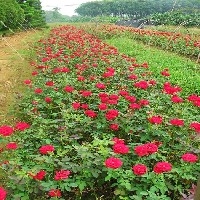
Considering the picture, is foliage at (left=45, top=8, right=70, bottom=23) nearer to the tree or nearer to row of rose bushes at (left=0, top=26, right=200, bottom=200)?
the tree

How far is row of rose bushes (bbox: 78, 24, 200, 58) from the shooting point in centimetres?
1256

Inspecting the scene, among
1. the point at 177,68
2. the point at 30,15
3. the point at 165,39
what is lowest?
the point at 165,39

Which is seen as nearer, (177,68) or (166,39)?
(177,68)

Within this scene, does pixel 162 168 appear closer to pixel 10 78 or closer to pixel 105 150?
pixel 105 150

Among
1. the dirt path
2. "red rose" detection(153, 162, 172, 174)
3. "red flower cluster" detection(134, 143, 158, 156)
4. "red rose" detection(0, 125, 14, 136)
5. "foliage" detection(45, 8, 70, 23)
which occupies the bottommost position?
"foliage" detection(45, 8, 70, 23)

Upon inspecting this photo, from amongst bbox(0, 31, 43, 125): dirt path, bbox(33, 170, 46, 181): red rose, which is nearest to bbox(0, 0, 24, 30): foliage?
bbox(0, 31, 43, 125): dirt path

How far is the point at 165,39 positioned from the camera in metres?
14.9

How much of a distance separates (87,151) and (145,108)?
133 cm

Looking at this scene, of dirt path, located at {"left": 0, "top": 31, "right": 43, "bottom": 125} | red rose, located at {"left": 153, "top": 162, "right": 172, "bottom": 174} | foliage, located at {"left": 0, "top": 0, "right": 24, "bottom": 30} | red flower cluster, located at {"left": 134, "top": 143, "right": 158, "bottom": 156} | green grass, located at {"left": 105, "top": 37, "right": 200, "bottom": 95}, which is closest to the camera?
red rose, located at {"left": 153, "top": 162, "right": 172, "bottom": 174}

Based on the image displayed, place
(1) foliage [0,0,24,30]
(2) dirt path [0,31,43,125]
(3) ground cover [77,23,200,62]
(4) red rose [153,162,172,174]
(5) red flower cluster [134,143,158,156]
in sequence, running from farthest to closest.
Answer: (1) foliage [0,0,24,30] < (3) ground cover [77,23,200,62] < (2) dirt path [0,31,43,125] < (5) red flower cluster [134,143,158,156] < (4) red rose [153,162,172,174]

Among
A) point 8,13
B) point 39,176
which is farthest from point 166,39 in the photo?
point 39,176

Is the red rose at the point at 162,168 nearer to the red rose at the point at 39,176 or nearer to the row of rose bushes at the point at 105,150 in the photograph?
the row of rose bushes at the point at 105,150

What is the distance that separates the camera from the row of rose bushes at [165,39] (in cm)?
1256

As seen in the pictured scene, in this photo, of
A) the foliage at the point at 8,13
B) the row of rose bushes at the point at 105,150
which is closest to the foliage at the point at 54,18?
the foliage at the point at 8,13
